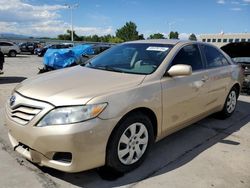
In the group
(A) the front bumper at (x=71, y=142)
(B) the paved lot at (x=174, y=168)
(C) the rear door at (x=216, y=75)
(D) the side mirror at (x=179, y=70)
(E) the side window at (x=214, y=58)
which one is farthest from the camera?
(E) the side window at (x=214, y=58)

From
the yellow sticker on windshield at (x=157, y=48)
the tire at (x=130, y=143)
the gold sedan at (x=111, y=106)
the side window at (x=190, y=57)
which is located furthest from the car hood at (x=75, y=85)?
the side window at (x=190, y=57)

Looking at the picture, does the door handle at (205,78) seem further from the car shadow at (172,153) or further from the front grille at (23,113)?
the front grille at (23,113)

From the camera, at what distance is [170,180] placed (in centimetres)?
330

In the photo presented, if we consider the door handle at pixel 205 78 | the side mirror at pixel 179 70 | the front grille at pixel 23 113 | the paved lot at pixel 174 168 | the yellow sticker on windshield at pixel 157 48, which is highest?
the yellow sticker on windshield at pixel 157 48

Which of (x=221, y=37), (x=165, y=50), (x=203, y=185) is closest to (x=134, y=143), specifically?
(x=203, y=185)

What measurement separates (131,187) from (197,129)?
7.82ft

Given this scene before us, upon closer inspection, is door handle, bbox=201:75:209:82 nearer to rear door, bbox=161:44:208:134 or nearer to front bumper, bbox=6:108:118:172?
rear door, bbox=161:44:208:134

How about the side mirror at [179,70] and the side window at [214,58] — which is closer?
the side mirror at [179,70]

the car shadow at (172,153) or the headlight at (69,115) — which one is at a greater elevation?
the headlight at (69,115)

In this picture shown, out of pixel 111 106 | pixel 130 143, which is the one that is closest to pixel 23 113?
pixel 111 106

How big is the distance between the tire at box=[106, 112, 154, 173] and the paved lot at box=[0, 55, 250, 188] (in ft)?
0.49

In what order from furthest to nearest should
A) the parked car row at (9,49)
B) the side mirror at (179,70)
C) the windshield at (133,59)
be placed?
1. the parked car row at (9,49)
2. the windshield at (133,59)
3. the side mirror at (179,70)

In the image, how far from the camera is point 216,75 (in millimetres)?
4926

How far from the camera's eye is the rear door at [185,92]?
12.3ft
